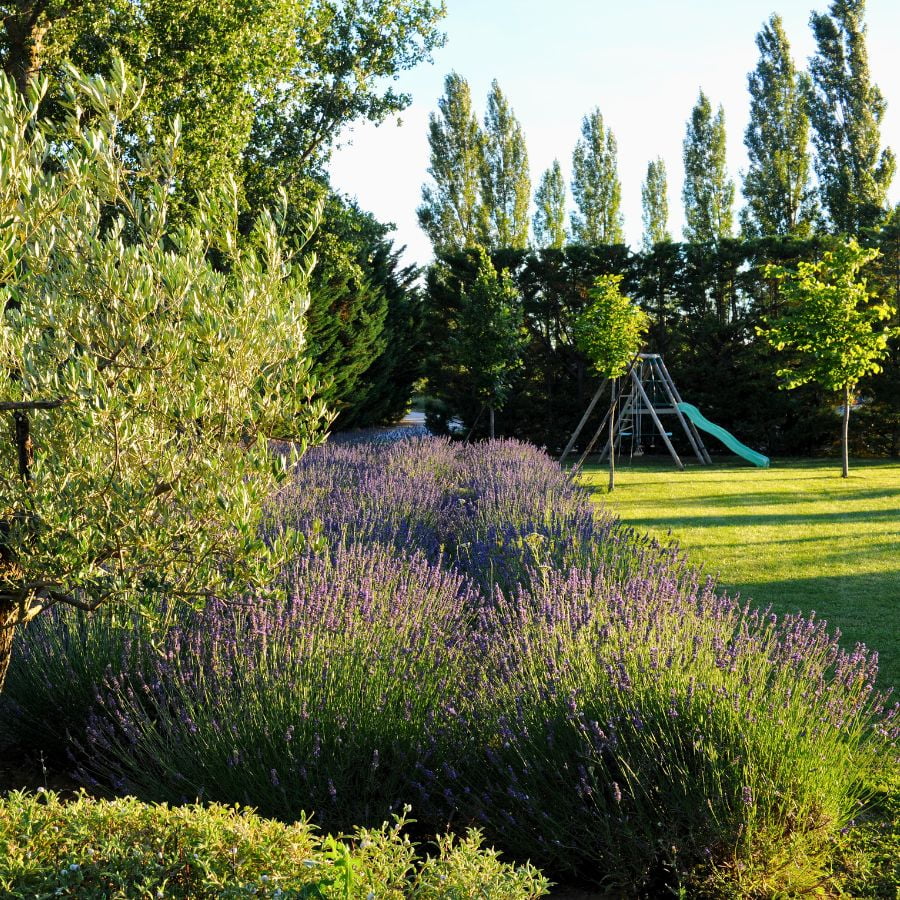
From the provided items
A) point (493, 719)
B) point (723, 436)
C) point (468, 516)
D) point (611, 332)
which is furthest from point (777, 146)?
point (493, 719)

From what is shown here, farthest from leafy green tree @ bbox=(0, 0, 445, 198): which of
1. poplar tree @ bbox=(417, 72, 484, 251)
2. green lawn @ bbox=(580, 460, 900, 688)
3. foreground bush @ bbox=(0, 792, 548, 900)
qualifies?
poplar tree @ bbox=(417, 72, 484, 251)

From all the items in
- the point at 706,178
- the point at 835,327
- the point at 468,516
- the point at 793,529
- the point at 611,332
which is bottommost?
the point at 793,529

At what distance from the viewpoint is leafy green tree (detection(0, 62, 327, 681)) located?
2.71 metres

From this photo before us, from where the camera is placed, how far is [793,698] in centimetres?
328

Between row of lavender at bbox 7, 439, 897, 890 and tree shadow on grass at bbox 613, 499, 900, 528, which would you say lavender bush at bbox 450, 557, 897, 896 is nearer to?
row of lavender at bbox 7, 439, 897, 890

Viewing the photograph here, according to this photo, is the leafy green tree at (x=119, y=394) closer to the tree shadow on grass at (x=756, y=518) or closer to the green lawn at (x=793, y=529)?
the green lawn at (x=793, y=529)

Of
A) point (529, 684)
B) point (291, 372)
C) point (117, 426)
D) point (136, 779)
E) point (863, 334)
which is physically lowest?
point (136, 779)

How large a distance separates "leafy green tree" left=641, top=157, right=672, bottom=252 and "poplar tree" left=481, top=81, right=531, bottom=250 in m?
4.39

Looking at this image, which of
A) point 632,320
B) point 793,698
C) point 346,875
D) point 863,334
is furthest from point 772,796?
point 863,334

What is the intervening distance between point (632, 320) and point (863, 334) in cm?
391

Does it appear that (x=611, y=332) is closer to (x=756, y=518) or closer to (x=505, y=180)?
(x=756, y=518)

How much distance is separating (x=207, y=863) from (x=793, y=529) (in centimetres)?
962

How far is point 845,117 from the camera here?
27.6 meters

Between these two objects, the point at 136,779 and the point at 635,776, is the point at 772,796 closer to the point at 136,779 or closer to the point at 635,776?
the point at 635,776
